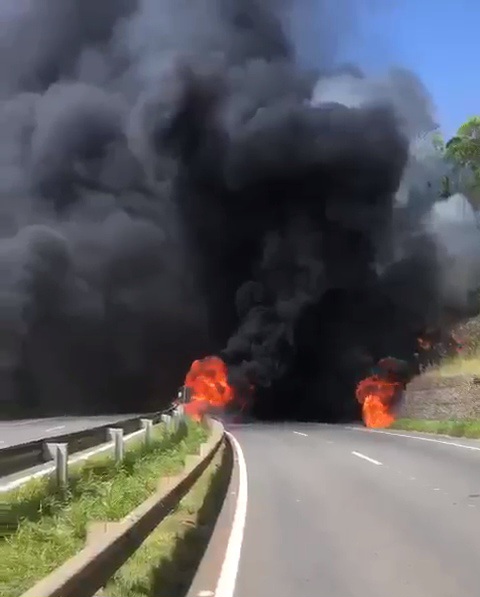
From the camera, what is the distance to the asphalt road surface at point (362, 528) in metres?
7.20

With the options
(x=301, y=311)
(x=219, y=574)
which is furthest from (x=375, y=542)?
(x=301, y=311)

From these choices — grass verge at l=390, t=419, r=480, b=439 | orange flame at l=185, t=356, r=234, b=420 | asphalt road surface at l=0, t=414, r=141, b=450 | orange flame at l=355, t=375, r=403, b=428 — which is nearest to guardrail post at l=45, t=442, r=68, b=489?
asphalt road surface at l=0, t=414, r=141, b=450

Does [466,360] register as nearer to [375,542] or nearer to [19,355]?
[19,355]

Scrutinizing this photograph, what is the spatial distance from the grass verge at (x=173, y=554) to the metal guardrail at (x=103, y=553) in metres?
0.30

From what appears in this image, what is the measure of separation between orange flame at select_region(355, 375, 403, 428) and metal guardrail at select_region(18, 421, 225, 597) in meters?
36.5

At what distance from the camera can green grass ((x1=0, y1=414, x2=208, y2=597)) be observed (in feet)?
18.7

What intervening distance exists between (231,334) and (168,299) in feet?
16.7

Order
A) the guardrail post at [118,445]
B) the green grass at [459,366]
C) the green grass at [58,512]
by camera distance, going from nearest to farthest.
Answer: the green grass at [58,512], the guardrail post at [118,445], the green grass at [459,366]

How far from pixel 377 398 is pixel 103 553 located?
4229 cm

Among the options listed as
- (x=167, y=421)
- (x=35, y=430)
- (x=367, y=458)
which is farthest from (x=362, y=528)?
(x=35, y=430)

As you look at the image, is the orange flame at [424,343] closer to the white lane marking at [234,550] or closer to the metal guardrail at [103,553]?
the white lane marking at [234,550]

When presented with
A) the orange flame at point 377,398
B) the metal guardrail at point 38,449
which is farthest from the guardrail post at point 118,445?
the orange flame at point 377,398

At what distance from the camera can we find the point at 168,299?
6034 centimetres

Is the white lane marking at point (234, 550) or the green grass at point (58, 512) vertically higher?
the green grass at point (58, 512)
